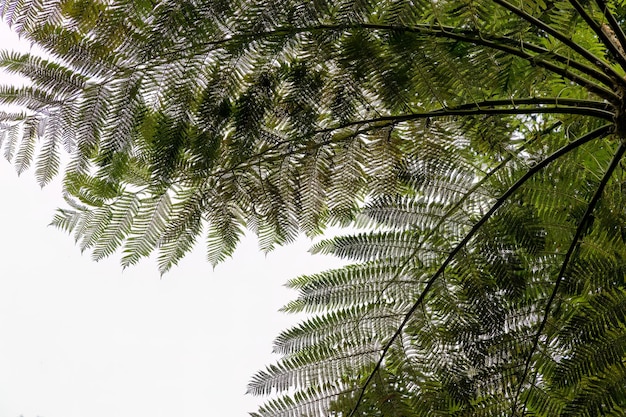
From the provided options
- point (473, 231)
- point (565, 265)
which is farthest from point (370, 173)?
point (565, 265)

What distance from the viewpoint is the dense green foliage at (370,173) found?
3.65ft

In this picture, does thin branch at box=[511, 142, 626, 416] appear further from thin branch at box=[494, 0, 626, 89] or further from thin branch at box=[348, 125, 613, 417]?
thin branch at box=[494, 0, 626, 89]

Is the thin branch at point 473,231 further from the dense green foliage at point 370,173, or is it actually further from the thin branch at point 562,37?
the thin branch at point 562,37

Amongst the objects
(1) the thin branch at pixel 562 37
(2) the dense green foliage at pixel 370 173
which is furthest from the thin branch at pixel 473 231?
(1) the thin branch at pixel 562 37

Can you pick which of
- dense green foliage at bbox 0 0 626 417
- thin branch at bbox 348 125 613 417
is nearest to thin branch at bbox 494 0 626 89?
dense green foliage at bbox 0 0 626 417

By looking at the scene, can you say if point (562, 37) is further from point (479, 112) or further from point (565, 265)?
point (565, 265)

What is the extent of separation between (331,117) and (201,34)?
0.33 meters

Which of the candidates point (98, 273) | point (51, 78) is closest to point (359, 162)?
point (51, 78)

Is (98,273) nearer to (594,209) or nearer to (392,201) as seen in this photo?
(392,201)

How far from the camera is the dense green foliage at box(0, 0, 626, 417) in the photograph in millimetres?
1112

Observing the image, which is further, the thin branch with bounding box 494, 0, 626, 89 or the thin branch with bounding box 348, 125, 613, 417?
the thin branch with bounding box 348, 125, 613, 417

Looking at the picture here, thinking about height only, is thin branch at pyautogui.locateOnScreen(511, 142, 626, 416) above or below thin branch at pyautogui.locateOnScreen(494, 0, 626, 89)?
below

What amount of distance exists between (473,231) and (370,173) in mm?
272

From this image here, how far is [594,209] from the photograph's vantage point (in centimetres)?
123
